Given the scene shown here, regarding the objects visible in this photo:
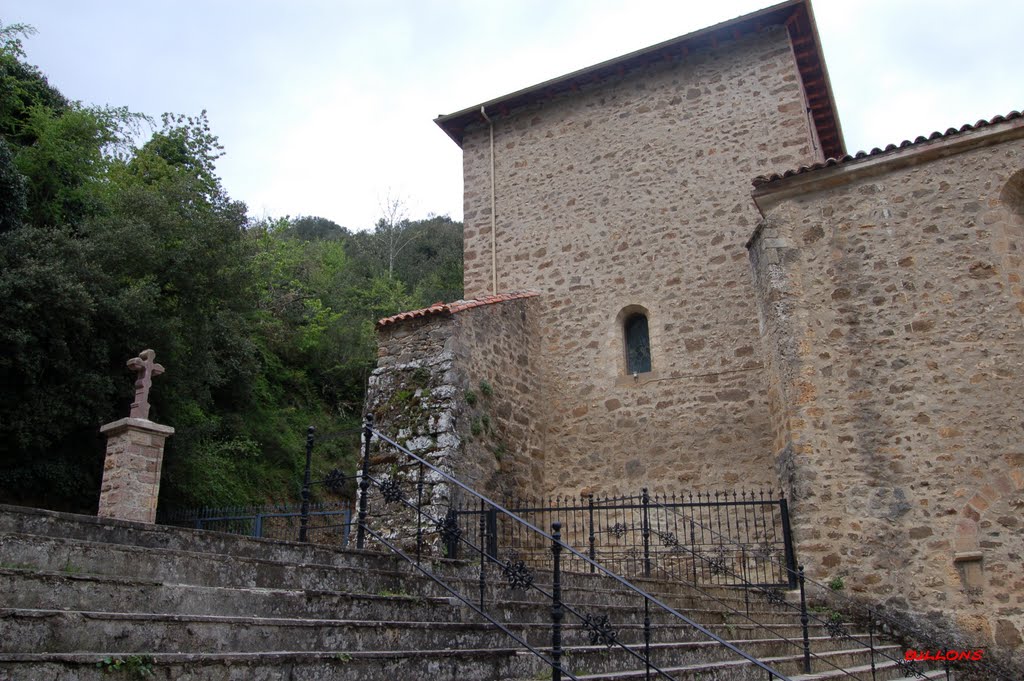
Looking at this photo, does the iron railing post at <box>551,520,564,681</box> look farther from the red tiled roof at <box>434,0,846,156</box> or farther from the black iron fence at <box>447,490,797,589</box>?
the red tiled roof at <box>434,0,846,156</box>

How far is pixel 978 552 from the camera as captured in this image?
8820 millimetres

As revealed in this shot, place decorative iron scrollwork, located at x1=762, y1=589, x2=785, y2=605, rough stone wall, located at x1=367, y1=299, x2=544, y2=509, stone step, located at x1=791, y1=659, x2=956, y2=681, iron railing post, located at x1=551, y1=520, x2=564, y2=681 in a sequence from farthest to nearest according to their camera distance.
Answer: rough stone wall, located at x1=367, y1=299, x2=544, y2=509 → decorative iron scrollwork, located at x1=762, y1=589, x2=785, y2=605 → stone step, located at x1=791, y1=659, x2=956, y2=681 → iron railing post, located at x1=551, y1=520, x2=564, y2=681

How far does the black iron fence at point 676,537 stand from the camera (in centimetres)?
1070

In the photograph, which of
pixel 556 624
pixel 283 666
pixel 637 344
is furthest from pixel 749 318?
pixel 283 666

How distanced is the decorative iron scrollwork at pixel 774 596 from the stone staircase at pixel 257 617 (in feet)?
6.73

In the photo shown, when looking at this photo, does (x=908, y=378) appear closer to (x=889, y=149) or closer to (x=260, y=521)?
(x=889, y=149)

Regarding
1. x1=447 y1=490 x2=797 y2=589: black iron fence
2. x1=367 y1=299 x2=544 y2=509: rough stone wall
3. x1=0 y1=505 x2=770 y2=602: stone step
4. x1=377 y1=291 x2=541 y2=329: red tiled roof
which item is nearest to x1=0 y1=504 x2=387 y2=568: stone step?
x1=0 y1=505 x2=770 y2=602: stone step

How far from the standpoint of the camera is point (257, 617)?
4.52m

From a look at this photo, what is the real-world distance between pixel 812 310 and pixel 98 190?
53.4 ft

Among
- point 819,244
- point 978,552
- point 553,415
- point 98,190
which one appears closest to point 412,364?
point 553,415

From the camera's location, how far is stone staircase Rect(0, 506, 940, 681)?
11.9 feet

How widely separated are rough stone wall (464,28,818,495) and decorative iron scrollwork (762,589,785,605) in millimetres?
2284

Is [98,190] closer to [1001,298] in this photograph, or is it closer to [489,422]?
[489,422]

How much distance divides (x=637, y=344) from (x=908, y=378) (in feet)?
15.5
